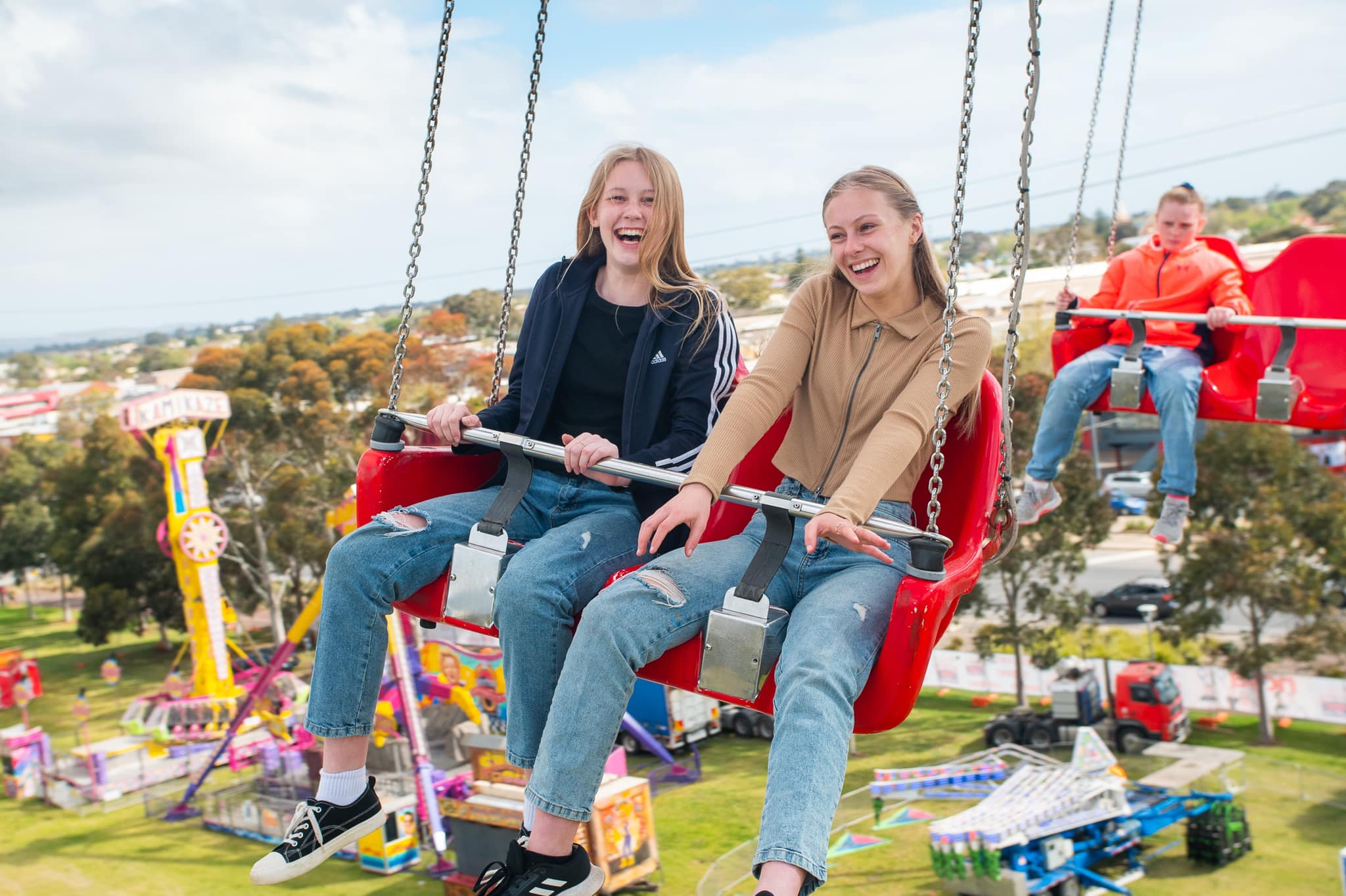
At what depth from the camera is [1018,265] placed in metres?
2.80

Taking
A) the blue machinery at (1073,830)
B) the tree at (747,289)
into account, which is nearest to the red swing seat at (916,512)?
the tree at (747,289)

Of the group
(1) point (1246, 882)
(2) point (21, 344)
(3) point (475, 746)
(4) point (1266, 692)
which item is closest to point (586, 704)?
(3) point (475, 746)

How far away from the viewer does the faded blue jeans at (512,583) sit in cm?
276

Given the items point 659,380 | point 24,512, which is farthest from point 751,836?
point 24,512

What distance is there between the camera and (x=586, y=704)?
244 centimetres

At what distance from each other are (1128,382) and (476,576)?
355 centimetres

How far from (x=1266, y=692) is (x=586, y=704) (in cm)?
1992

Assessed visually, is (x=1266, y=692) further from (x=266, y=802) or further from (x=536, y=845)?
(x=536, y=845)

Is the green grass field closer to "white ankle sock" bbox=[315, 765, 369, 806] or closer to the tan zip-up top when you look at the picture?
"white ankle sock" bbox=[315, 765, 369, 806]

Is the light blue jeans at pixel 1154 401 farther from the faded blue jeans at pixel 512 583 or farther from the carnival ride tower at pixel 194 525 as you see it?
the carnival ride tower at pixel 194 525

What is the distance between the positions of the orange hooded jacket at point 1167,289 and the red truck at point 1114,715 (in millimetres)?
13793

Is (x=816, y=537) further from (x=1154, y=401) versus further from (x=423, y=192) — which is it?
(x=1154, y=401)

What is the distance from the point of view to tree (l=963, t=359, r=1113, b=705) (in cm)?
1975

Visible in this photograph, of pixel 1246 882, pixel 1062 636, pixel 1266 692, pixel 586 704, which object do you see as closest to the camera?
pixel 586 704
